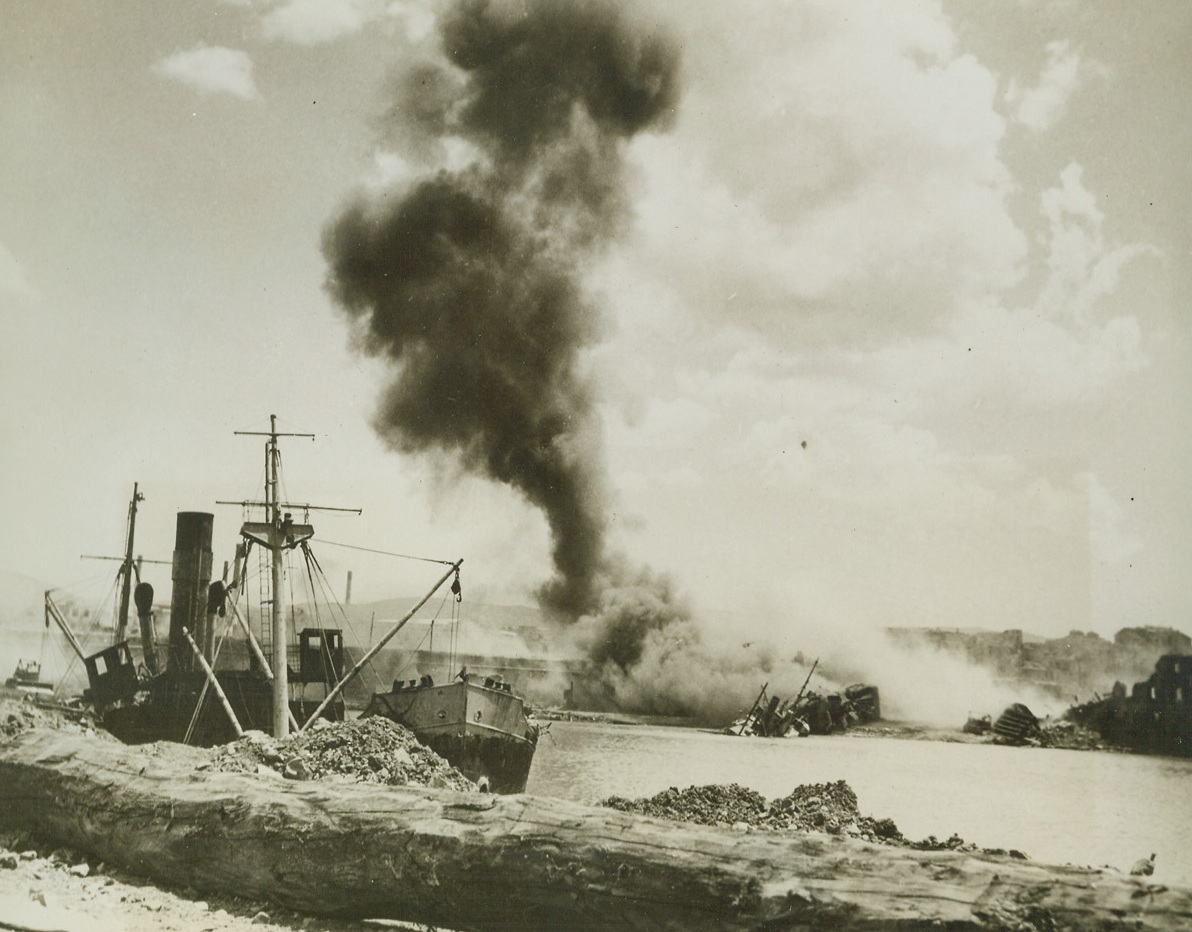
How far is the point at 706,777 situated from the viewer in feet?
67.8

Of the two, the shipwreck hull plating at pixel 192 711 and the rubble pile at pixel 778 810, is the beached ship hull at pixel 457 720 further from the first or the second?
the rubble pile at pixel 778 810

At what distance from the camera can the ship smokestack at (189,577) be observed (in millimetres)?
17078

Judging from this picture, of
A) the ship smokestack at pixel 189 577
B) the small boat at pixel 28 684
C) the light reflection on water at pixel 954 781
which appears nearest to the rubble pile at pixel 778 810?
the light reflection on water at pixel 954 781

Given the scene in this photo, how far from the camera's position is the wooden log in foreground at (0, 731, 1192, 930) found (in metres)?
3.74

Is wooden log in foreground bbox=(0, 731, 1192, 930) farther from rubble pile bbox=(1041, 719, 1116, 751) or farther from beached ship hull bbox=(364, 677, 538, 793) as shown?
rubble pile bbox=(1041, 719, 1116, 751)

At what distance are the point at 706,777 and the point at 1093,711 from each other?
22.2m

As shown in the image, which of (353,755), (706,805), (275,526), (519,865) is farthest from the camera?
(275,526)

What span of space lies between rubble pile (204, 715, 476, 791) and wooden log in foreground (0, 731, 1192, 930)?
3216mm

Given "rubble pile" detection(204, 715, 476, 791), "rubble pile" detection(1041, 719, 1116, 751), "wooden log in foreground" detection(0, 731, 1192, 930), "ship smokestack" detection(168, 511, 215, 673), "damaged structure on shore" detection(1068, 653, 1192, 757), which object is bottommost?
"rubble pile" detection(1041, 719, 1116, 751)

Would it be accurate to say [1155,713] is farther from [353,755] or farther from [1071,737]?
[353,755]

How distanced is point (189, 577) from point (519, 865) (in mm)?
14604

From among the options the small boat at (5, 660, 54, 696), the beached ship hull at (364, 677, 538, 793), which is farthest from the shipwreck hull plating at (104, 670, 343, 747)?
the small boat at (5, 660, 54, 696)

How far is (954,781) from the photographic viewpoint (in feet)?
75.3

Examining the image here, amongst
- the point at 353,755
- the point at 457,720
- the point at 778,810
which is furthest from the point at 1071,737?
the point at 353,755
